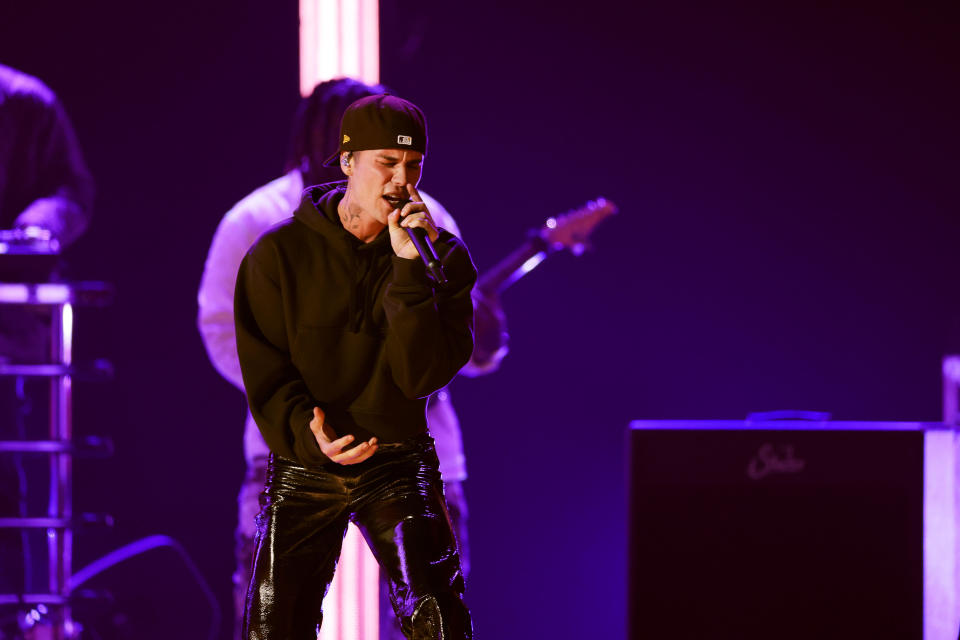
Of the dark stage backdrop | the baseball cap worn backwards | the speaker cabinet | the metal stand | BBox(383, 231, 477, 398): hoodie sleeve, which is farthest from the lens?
the dark stage backdrop

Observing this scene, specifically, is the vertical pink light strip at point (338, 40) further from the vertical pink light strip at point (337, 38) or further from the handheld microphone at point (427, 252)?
the handheld microphone at point (427, 252)

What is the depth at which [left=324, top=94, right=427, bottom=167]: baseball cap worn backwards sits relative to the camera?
2445 millimetres

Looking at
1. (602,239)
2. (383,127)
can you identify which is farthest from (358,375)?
(602,239)

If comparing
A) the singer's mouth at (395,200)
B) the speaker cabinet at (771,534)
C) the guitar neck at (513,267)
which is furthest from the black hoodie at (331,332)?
the guitar neck at (513,267)

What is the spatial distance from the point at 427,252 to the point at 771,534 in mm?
1510

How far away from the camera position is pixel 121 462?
14.4 ft

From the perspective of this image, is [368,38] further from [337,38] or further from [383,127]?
[383,127]

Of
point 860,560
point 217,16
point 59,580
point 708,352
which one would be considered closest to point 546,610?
point 708,352

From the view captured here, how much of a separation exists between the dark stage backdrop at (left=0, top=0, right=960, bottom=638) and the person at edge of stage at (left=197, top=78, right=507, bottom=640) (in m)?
1.08

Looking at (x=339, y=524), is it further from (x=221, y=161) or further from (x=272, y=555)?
(x=221, y=161)

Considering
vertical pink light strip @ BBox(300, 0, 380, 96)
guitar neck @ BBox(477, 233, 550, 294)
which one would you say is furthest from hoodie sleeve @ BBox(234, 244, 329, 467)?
guitar neck @ BBox(477, 233, 550, 294)

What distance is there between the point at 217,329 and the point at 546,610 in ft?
6.09

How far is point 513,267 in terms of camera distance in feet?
12.7

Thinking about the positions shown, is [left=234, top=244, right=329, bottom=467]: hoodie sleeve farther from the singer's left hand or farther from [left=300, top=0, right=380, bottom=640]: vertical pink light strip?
[left=300, top=0, right=380, bottom=640]: vertical pink light strip
